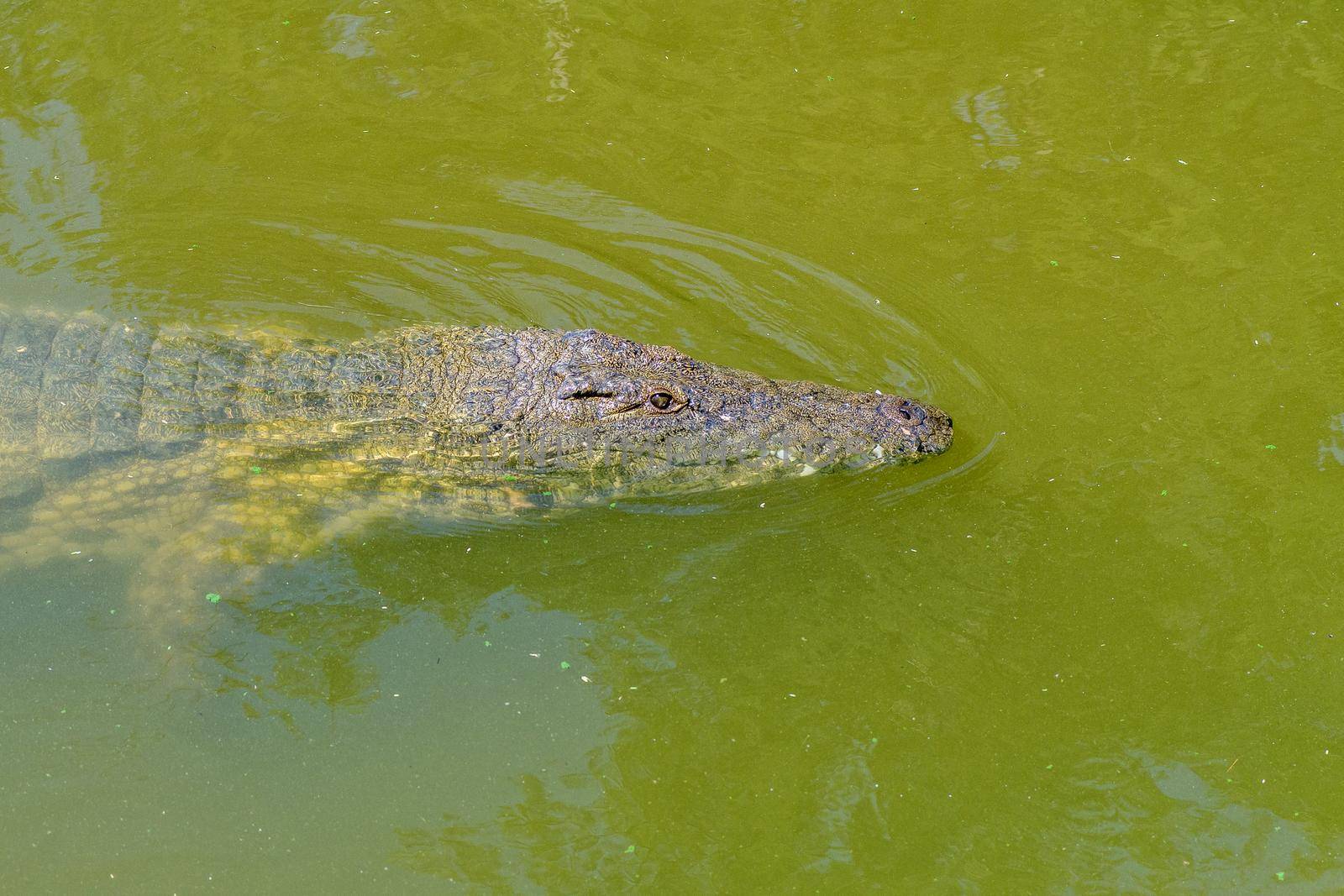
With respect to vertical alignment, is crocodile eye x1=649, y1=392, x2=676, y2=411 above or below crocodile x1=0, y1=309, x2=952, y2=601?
above

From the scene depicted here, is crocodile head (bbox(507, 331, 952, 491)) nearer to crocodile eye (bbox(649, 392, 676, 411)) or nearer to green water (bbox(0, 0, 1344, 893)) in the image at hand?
crocodile eye (bbox(649, 392, 676, 411))

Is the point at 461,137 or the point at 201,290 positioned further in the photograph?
the point at 461,137

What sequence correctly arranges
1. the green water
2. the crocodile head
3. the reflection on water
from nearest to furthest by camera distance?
the green water, the crocodile head, the reflection on water

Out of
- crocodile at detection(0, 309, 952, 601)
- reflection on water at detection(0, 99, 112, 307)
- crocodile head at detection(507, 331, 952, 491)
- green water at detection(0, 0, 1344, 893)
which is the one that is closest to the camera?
green water at detection(0, 0, 1344, 893)

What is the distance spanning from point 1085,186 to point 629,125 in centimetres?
296

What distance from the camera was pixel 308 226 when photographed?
21.9 feet

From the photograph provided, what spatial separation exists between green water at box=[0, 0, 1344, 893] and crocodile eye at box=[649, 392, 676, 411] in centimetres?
51

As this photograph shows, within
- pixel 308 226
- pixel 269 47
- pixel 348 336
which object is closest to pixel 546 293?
pixel 348 336

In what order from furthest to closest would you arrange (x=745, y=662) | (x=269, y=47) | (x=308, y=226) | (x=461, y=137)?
1. (x=269, y=47)
2. (x=461, y=137)
3. (x=308, y=226)
4. (x=745, y=662)

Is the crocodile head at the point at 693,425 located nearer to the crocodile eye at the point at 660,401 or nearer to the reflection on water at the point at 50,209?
the crocodile eye at the point at 660,401

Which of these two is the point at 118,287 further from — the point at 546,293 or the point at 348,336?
the point at 546,293

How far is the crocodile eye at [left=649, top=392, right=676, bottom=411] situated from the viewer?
537 cm

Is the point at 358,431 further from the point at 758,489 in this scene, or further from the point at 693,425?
the point at 758,489

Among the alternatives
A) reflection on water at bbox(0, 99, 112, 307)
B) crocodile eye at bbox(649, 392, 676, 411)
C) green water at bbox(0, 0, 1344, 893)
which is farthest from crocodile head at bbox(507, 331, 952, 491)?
reflection on water at bbox(0, 99, 112, 307)
